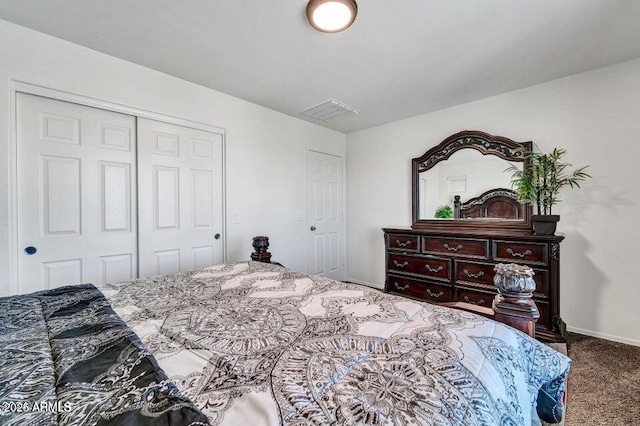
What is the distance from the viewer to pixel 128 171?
240cm

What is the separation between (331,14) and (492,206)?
255 cm

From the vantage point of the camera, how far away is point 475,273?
2723 mm

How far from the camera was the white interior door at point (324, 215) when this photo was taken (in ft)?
12.9

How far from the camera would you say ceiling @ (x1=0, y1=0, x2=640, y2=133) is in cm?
175

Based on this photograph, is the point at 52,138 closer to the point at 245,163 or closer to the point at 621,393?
the point at 245,163

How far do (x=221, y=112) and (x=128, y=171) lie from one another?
1106 millimetres

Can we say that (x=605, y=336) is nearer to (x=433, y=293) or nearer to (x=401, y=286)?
(x=433, y=293)

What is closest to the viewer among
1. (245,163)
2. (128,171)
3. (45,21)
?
(45,21)

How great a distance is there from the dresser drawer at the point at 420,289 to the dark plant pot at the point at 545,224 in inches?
38.7

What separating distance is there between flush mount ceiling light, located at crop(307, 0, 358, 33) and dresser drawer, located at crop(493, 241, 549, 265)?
7.55 feet

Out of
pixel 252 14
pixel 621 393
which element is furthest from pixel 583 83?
pixel 252 14

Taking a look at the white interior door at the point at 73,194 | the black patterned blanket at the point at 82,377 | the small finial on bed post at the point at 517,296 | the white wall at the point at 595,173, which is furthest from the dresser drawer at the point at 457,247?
the white interior door at the point at 73,194

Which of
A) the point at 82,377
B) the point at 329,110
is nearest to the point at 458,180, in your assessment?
the point at 329,110

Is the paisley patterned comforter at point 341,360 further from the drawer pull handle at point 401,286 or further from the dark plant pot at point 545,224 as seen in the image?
the drawer pull handle at point 401,286
